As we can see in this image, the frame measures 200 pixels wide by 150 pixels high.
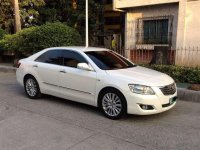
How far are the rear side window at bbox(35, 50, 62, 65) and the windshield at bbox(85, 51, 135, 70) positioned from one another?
866 millimetres

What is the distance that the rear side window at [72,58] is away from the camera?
21.6ft

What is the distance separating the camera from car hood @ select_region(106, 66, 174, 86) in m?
5.61

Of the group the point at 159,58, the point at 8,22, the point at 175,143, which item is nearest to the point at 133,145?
the point at 175,143

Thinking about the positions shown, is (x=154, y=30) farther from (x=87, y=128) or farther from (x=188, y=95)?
(x=87, y=128)

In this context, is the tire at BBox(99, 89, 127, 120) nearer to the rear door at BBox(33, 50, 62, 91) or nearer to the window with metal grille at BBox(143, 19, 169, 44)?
the rear door at BBox(33, 50, 62, 91)

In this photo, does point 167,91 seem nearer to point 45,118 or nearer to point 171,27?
point 45,118

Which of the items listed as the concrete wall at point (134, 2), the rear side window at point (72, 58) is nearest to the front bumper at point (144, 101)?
the rear side window at point (72, 58)

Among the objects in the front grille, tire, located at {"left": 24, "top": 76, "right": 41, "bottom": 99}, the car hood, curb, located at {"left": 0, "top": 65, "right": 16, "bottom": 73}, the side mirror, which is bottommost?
curb, located at {"left": 0, "top": 65, "right": 16, "bottom": 73}

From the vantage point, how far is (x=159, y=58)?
10.8 m

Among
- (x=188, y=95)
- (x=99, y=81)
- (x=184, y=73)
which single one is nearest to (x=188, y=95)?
(x=188, y=95)

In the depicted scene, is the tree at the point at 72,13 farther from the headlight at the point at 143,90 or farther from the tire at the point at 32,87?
the headlight at the point at 143,90

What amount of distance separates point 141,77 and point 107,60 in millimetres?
1193

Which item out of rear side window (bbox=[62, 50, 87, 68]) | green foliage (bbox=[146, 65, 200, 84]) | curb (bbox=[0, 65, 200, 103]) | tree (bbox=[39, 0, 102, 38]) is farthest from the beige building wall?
tree (bbox=[39, 0, 102, 38])

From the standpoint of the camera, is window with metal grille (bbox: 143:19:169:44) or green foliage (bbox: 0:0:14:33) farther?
green foliage (bbox: 0:0:14:33)
